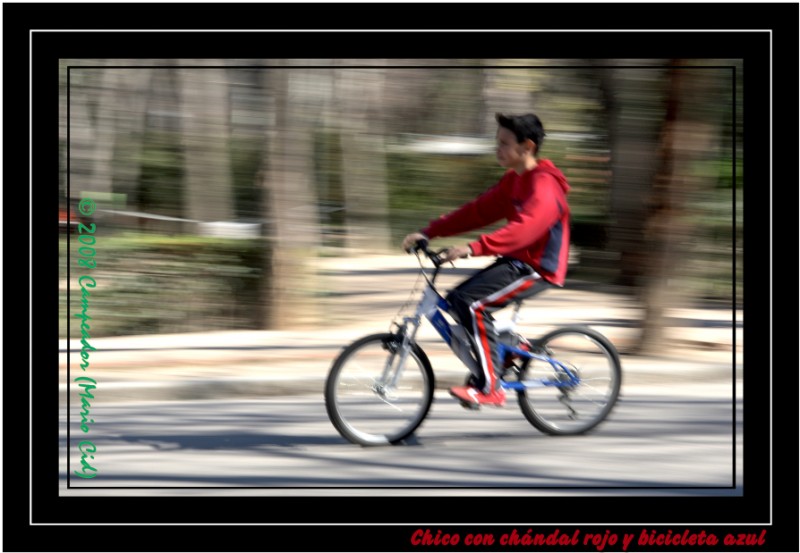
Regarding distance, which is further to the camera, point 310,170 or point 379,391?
point 310,170

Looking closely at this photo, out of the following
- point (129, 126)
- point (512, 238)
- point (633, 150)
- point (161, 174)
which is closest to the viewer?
point (512, 238)

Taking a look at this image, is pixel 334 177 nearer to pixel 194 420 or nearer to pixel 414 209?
pixel 414 209

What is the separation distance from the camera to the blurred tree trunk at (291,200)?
35.0ft

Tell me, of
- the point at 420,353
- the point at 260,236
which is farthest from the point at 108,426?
the point at 260,236

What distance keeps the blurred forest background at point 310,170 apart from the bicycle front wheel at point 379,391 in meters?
1.67

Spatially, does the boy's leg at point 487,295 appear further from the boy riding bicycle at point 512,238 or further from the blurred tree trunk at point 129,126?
the blurred tree trunk at point 129,126

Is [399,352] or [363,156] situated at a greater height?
[363,156]

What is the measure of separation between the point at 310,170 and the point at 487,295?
15.0 feet

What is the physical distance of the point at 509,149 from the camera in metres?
6.67

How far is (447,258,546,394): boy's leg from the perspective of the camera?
6.71 meters

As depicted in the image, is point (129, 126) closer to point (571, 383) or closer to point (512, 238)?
point (571, 383)

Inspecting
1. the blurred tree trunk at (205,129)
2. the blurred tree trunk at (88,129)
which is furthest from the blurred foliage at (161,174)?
the blurred tree trunk at (205,129)

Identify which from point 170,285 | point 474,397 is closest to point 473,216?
point 474,397

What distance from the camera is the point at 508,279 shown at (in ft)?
22.0
